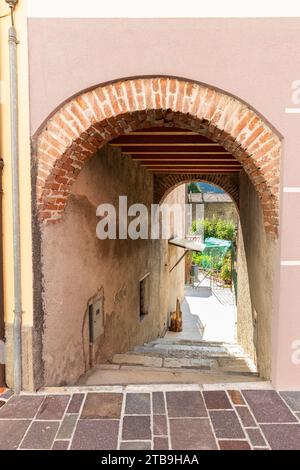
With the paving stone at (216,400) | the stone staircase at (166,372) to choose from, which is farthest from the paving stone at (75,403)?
the paving stone at (216,400)

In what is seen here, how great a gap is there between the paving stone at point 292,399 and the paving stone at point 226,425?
56 cm

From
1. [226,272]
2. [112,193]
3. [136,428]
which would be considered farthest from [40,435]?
[226,272]

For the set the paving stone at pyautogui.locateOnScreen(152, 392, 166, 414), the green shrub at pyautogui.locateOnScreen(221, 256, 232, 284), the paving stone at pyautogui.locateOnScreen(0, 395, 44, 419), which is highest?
the paving stone at pyautogui.locateOnScreen(152, 392, 166, 414)

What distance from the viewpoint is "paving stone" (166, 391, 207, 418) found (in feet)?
9.89

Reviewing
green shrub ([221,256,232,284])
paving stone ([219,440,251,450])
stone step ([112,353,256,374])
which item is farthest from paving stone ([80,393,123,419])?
green shrub ([221,256,232,284])

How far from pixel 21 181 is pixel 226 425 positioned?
2782 millimetres

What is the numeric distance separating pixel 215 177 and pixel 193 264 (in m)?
15.2

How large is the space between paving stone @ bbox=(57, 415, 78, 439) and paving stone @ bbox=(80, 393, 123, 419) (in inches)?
3.4

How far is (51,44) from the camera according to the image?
129 inches

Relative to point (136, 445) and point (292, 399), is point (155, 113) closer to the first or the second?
point (136, 445)

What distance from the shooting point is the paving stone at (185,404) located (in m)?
3.01

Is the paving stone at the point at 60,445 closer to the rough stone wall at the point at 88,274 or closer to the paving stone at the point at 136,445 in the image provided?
the paving stone at the point at 136,445

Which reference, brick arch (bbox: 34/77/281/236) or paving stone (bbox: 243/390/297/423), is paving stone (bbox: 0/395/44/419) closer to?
brick arch (bbox: 34/77/281/236)
